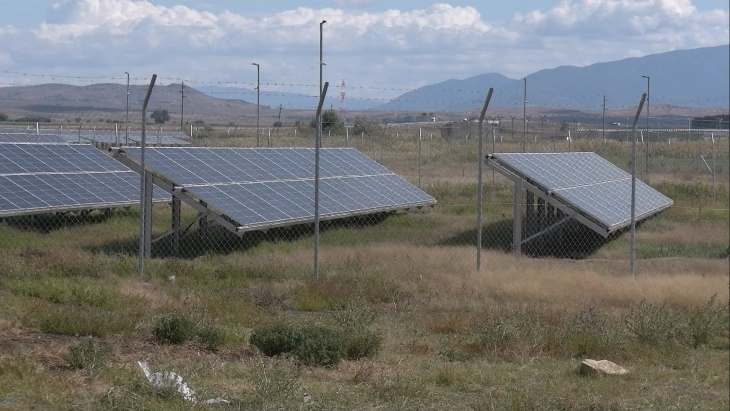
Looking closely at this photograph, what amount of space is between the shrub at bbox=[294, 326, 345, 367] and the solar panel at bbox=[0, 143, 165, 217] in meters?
9.44

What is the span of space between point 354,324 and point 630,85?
Result: 1992cm

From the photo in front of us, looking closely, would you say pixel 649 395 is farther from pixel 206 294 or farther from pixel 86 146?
pixel 86 146

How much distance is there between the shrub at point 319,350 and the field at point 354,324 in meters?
0.02

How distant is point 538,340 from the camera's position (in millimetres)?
9266

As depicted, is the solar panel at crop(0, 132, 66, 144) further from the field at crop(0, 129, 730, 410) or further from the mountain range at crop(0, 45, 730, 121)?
the field at crop(0, 129, 730, 410)

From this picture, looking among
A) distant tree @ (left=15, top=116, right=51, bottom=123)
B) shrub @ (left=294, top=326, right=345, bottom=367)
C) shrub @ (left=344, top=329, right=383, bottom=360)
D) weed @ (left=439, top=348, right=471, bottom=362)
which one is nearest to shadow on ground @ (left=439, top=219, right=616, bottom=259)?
weed @ (left=439, top=348, right=471, bottom=362)

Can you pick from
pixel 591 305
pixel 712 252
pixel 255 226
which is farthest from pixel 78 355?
pixel 712 252

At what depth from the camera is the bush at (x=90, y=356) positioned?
743cm

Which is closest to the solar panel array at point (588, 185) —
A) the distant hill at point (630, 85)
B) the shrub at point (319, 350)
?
the distant hill at point (630, 85)

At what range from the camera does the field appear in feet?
23.6

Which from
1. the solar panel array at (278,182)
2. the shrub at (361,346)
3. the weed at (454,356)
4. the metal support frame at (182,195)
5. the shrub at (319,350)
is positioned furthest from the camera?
the solar panel array at (278,182)

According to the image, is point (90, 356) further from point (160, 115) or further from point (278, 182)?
point (160, 115)

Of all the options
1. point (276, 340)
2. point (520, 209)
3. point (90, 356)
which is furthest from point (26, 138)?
point (90, 356)

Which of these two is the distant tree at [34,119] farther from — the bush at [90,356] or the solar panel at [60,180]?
the bush at [90,356]
